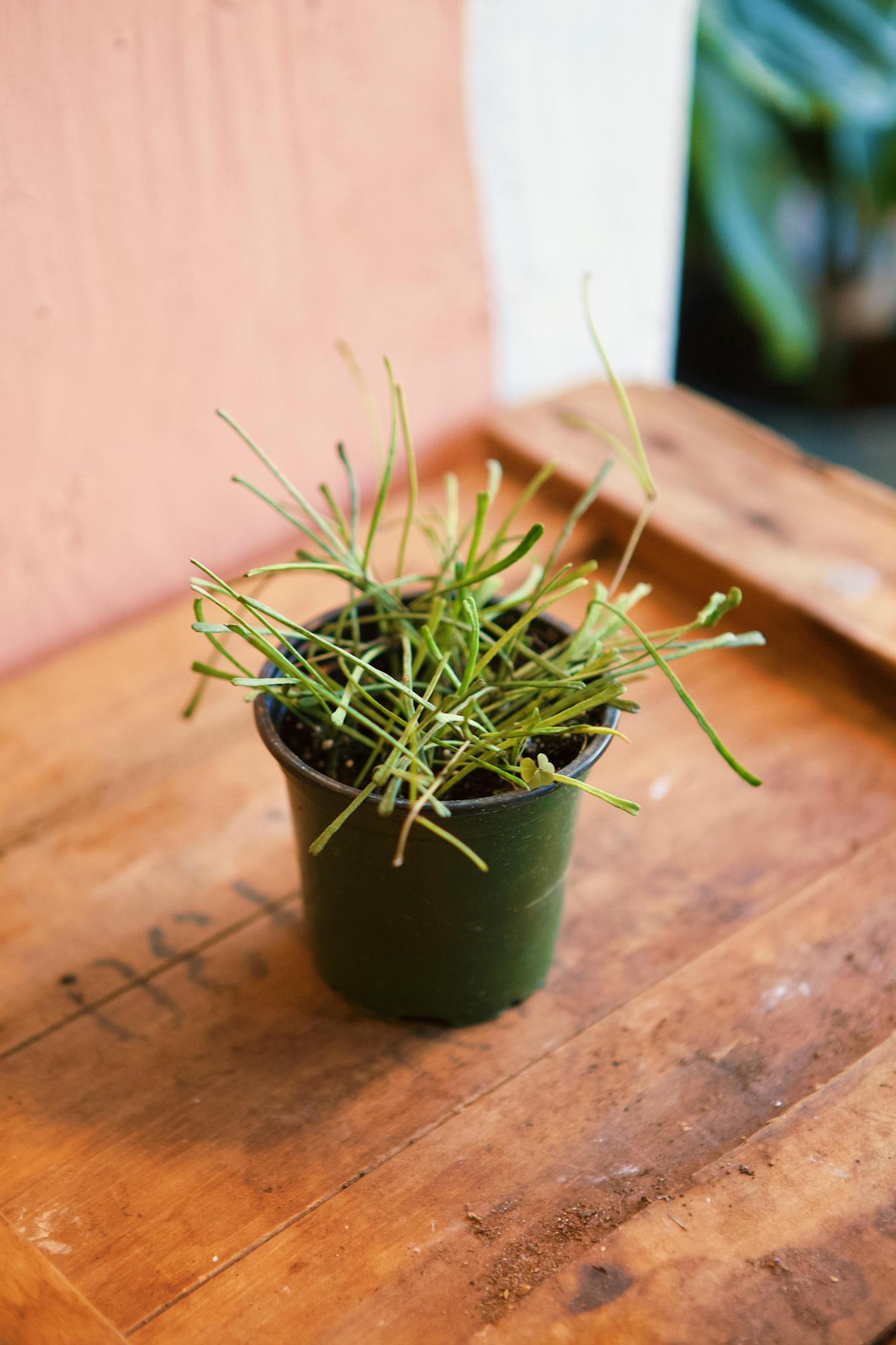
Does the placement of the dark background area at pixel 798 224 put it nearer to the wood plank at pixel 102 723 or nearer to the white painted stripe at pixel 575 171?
the white painted stripe at pixel 575 171

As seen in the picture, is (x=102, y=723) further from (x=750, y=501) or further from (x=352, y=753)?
(x=750, y=501)

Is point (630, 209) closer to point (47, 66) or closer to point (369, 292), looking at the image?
point (369, 292)

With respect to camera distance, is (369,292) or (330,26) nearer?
(330,26)

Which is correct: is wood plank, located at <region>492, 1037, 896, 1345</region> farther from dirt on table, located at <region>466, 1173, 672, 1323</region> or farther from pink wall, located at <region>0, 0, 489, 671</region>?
pink wall, located at <region>0, 0, 489, 671</region>

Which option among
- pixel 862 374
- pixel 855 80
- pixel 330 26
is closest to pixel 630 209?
pixel 330 26

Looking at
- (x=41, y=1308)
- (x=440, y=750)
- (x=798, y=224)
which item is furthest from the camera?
(x=798, y=224)

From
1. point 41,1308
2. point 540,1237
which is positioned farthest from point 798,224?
point 41,1308
